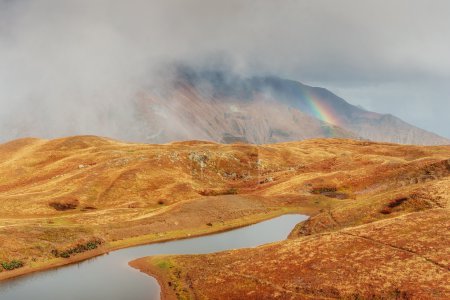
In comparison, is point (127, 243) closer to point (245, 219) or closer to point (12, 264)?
point (12, 264)

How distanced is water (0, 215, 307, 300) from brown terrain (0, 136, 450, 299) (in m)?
2.99

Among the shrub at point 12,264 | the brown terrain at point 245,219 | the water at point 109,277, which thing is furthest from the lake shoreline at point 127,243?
the water at point 109,277

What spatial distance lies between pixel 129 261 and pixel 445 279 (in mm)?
48545

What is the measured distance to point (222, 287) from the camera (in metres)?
53.2

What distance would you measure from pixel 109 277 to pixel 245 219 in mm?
53313

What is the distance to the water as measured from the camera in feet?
180

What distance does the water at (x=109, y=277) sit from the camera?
2164 inches

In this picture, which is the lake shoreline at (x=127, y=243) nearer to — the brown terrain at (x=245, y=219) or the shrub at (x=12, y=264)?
the brown terrain at (x=245, y=219)

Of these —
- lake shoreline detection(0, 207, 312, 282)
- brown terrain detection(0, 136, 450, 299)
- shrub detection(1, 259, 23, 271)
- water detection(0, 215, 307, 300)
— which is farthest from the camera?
lake shoreline detection(0, 207, 312, 282)

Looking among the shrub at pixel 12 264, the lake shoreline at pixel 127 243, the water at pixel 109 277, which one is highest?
the shrub at pixel 12 264

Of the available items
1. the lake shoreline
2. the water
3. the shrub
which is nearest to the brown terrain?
the lake shoreline

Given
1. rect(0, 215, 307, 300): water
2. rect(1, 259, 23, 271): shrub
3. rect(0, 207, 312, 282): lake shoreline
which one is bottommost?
rect(0, 215, 307, 300): water

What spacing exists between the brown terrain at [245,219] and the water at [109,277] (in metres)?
2.99

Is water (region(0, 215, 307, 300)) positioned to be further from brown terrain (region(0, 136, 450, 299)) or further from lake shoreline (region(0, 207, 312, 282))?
brown terrain (region(0, 136, 450, 299))
